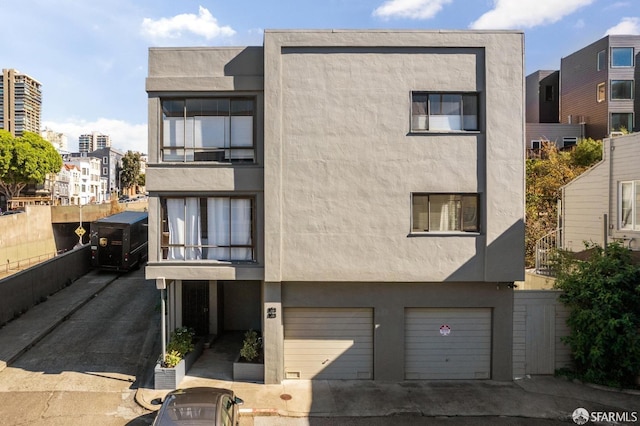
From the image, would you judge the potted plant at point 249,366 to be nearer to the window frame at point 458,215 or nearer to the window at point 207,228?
the window at point 207,228

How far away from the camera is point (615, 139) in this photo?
1370cm

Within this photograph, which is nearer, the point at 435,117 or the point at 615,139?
the point at 435,117

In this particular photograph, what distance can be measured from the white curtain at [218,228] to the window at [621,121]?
113 feet

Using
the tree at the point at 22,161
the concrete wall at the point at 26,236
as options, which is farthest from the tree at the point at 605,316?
the tree at the point at 22,161

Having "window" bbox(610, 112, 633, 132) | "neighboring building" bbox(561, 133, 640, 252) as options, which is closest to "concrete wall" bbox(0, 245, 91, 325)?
"neighboring building" bbox(561, 133, 640, 252)

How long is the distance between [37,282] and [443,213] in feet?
62.3

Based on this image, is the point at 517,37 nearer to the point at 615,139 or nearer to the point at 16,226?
the point at 615,139

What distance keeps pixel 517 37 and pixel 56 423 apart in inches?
635

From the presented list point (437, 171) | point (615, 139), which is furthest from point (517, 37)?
point (615, 139)

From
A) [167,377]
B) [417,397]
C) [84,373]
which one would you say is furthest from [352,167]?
[84,373]

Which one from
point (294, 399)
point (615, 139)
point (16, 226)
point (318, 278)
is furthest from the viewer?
point (16, 226)

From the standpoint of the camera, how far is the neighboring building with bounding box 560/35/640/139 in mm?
32281

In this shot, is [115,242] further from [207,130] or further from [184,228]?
[207,130]

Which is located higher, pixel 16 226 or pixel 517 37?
pixel 517 37
